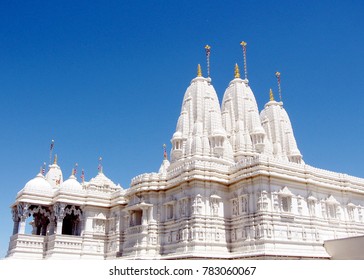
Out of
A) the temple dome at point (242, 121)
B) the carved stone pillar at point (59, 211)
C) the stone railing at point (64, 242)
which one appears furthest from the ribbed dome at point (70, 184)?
the temple dome at point (242, 121)

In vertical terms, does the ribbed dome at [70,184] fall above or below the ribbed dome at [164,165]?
below

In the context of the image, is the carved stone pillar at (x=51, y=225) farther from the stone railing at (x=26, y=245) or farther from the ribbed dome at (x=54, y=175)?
the ribbed dome at (x=54, y=175)

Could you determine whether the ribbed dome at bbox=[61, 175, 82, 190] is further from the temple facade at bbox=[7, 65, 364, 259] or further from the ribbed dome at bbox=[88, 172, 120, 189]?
the ribbed dome at bbox=[88, 172, 120, 189]

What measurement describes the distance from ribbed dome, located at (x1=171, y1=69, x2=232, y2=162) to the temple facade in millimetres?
101

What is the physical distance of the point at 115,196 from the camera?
38.2 metres

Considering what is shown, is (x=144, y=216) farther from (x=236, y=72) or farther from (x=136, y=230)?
(x=236, y=72)

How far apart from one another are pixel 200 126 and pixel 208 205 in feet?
32.6

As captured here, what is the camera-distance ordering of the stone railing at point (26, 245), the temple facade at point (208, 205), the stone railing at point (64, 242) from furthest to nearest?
the stone railing at point (64, 242), the stone railing at point (26, 245), the temple facade at point (208, 205)

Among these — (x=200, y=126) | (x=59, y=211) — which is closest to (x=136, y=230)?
(x=59, y=211)

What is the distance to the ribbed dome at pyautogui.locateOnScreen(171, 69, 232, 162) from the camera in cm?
3616

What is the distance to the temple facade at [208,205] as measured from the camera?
92.4 feet

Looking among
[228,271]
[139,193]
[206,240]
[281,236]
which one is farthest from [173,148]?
[228,271]

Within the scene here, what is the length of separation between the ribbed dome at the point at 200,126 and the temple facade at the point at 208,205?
0.10 metres

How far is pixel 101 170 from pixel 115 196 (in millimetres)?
11004
